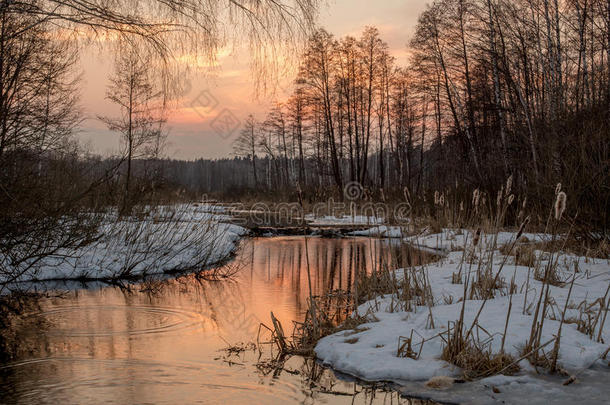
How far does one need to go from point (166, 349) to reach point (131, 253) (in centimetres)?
444

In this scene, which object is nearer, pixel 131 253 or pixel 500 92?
pixel 131 253

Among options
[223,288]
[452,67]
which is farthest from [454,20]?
[223,288]

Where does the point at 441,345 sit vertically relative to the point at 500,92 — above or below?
below

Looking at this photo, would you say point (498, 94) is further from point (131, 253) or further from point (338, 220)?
point (131, 253)

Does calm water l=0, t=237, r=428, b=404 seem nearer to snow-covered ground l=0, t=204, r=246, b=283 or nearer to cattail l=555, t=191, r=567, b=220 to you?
snow-covered ground l=0, t=204, r=246, b=283

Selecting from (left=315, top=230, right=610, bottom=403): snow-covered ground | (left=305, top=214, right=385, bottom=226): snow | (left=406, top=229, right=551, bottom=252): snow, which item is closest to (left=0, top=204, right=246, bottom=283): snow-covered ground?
(left=406, top=229, right=551, bottom=252): snow

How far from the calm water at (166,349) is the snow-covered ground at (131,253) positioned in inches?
28.8

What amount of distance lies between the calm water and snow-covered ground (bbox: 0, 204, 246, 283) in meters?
0.73

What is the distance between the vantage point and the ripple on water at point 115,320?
5609mm

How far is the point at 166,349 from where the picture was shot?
4941mm

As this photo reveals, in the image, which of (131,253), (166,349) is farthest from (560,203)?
(131,253)

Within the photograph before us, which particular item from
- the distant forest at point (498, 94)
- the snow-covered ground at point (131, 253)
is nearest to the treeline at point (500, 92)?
the distant forest at point (498, 94)

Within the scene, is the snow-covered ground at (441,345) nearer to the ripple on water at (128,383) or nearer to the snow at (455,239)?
the ripple on water at (128,383)

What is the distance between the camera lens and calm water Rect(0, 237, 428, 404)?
3797mm
